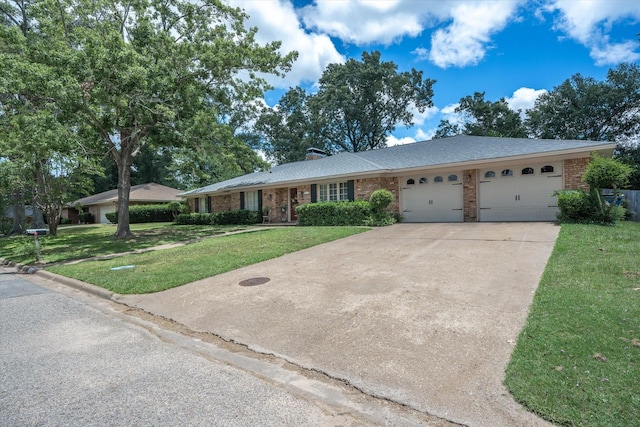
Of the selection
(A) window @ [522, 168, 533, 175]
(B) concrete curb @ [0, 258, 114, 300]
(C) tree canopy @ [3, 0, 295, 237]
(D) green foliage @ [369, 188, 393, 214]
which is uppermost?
(C) tree canopy @ [3, 0, 295, 237]

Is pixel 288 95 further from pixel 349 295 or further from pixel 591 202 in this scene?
pixel 349 295

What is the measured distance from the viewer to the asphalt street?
8.57 feet

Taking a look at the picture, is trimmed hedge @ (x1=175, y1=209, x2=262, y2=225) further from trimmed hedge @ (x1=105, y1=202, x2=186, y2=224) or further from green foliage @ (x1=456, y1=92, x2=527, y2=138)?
green foliage @ (x1=456, y1=92, x2=527, y2=138)

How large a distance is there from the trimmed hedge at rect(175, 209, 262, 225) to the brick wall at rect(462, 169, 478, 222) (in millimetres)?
12276

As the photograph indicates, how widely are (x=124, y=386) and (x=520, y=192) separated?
1492 centimetres

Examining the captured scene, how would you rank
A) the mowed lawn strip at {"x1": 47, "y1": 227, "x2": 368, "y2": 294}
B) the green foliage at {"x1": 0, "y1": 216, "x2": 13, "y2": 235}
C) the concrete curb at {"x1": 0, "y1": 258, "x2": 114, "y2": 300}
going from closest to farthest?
the concrete curb at {"x1": 0, "y1": 258, "x2": 114, "y2": 300}
the mowed lawn strip at {"x1": 47, "y1": 227, "x2": 368, "y2": 294}
the green foliage at {"x1": 0, "y1": 216, "x2": 13, "y2": 235}

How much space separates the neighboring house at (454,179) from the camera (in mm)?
13023

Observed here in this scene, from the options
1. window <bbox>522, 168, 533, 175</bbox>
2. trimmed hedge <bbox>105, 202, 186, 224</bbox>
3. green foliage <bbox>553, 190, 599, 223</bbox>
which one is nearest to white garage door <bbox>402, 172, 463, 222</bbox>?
window <bbox>522, 168, 533, 175</bbox>

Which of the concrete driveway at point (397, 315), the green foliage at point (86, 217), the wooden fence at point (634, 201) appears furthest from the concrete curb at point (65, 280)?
the green foliage at point (86, 217)

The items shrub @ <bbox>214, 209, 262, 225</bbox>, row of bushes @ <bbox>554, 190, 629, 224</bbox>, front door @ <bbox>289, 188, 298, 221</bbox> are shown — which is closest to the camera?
row of bushes @ <bbox>554, 190, 629, 224</bbox>

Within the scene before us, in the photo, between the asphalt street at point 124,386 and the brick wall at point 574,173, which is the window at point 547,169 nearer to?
the brick wall at point 574,173

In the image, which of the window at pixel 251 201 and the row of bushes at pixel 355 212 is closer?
the row of bushes at pixel 355 212

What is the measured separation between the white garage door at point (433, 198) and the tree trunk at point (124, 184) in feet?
44.2

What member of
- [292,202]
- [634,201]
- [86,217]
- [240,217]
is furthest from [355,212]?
[86,217]
